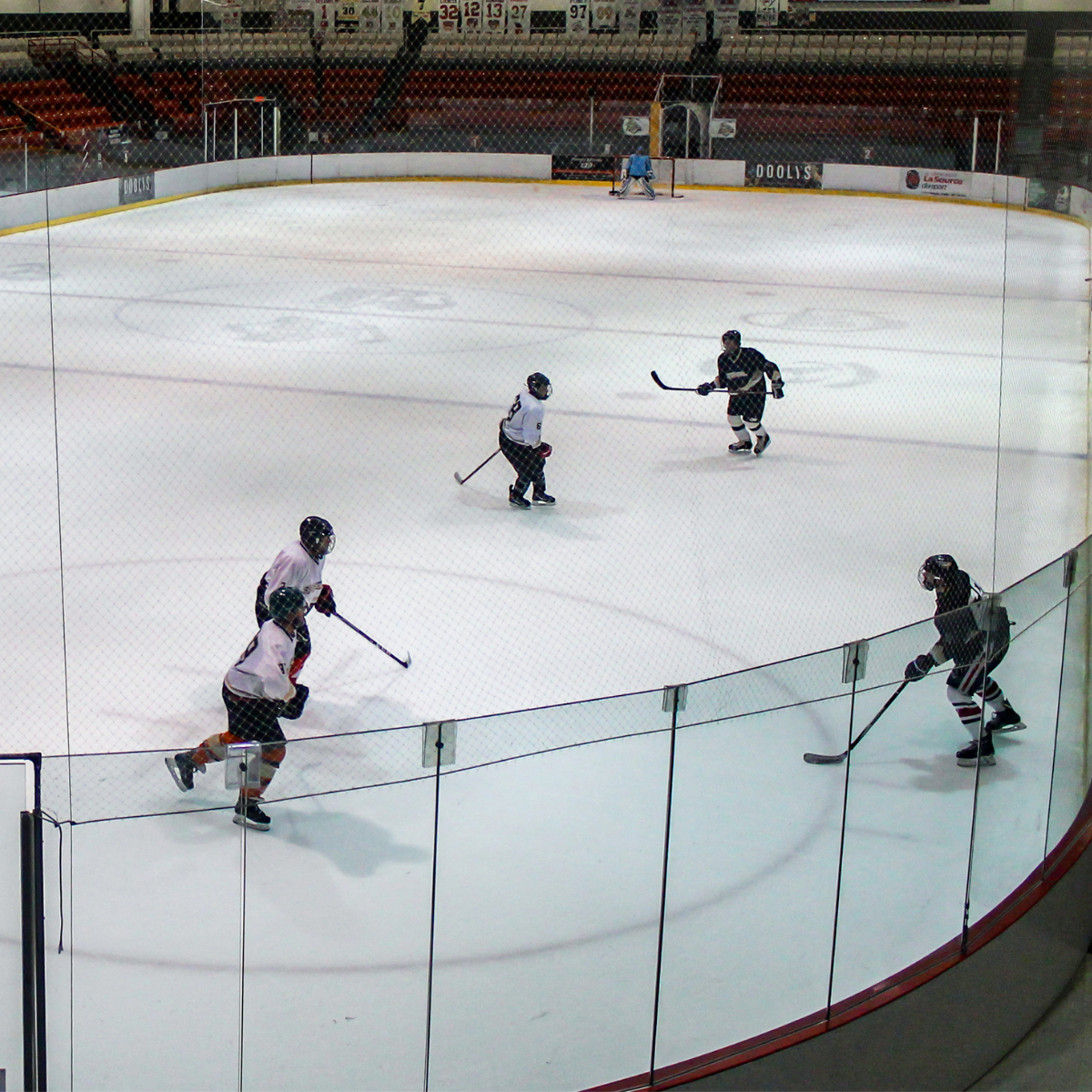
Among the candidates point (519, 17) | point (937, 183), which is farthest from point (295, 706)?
point (519, 17)

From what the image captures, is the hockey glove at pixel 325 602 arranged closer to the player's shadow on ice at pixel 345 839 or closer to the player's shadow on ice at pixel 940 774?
the player's shadow on ice at pixel 345 839

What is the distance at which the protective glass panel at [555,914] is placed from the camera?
8.14ft

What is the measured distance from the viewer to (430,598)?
214 inches

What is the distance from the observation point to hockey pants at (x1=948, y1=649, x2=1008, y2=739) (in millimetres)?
2797

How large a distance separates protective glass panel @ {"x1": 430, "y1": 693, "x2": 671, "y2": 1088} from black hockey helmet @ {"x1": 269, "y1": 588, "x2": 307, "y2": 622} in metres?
1.29

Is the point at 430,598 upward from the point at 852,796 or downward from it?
downward

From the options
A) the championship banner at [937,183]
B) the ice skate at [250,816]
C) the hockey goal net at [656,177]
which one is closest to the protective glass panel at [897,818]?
the ice skate at [250,816]

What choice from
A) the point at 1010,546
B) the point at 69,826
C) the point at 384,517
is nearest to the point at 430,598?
the point at 384,517

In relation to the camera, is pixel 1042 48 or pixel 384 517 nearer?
pixel 384 517

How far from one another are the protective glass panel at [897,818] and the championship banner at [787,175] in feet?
54.1

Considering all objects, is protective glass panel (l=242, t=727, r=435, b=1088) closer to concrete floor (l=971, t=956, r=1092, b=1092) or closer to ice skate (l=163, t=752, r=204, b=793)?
ice skate (l=163, t=752, r=204, b=793)

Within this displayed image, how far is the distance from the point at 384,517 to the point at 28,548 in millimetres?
1385

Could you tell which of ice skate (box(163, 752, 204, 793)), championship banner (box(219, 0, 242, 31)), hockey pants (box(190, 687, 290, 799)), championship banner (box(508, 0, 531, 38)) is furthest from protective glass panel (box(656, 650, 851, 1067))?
championship banner (box(508, 0, 531, 38))

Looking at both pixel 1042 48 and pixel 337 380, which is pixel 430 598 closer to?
pixel 337 380
